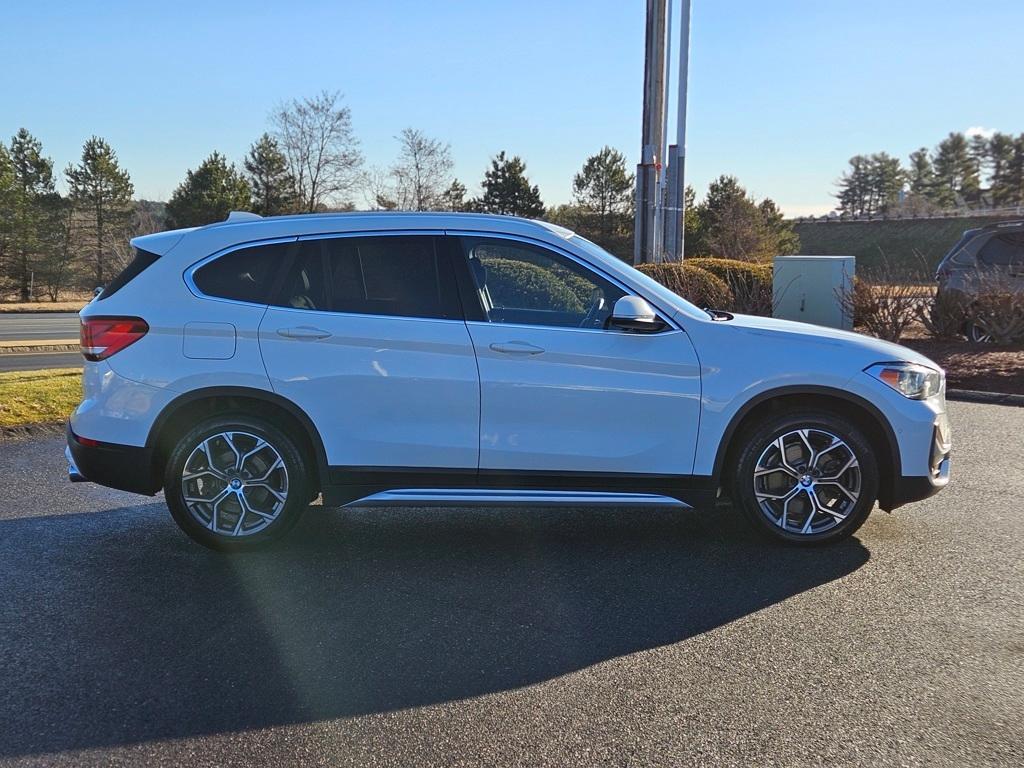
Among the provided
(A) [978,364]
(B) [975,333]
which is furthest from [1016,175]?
(A) [978,364]

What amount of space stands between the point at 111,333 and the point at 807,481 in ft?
12.8

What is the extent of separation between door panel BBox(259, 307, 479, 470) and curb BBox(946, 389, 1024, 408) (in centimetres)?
794

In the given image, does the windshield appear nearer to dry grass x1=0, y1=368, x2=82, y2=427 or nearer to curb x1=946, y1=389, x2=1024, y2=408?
dry grass x1=0, y1=368, x2=82, y2=427

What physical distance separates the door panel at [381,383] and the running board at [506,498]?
152 mm

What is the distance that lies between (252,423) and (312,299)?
0.75 m

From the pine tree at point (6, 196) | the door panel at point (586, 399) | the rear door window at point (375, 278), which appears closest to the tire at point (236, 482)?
the rear door window at point (375, 278)

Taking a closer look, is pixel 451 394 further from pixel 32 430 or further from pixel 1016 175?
pixel 1016 175

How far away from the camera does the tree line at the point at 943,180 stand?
3910 inches

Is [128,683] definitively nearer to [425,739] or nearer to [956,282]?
[425,739]

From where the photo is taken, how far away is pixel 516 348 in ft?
14.8

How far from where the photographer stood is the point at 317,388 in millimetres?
4535

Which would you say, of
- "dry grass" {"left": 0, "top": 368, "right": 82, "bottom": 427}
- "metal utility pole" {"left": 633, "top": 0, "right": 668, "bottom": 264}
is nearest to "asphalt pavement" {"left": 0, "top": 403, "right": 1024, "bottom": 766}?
"dry grass" {"left": 0, "top": 368, "right": 82, "bottom": 427}

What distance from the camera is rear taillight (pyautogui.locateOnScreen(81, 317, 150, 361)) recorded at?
4559 mm

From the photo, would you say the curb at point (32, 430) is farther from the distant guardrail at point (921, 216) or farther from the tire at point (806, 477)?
the distant guardrail at point (921, 216)
